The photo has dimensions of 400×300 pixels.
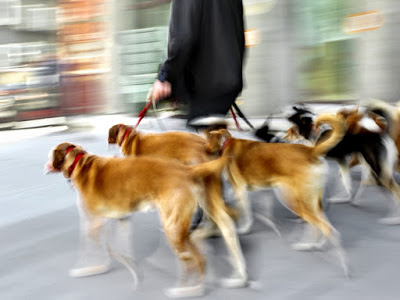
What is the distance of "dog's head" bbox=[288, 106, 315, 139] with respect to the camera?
488 cm

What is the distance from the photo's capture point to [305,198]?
3.82 meters

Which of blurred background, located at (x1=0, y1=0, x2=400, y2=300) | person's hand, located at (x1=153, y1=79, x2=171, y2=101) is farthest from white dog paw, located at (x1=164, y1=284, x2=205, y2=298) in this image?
person's hand, located at (x1=153, y1=79, x2=171, y2=101)

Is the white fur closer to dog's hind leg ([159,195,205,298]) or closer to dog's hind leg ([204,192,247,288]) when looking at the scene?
dog's hind leg ([204,192,247,288])

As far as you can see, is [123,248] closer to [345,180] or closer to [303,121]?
[303,121]

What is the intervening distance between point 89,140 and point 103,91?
4.01m

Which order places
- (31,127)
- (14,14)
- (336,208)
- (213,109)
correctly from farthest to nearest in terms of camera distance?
1. (14,14)
2. (31,127)
3. (336,208)
4. (213,109)

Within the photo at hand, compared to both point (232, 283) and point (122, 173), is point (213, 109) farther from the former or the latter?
point (232, 283)

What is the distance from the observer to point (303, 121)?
4895 mm

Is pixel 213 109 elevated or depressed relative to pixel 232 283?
elevated

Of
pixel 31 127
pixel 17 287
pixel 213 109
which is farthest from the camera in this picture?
pixel 31 127

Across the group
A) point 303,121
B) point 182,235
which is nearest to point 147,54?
point 303,121

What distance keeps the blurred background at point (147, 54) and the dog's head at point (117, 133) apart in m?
5.81

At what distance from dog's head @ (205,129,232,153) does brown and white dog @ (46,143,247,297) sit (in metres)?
0.46

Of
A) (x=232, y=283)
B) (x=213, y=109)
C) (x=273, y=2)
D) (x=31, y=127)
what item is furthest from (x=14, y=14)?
(x=232, y=283)
